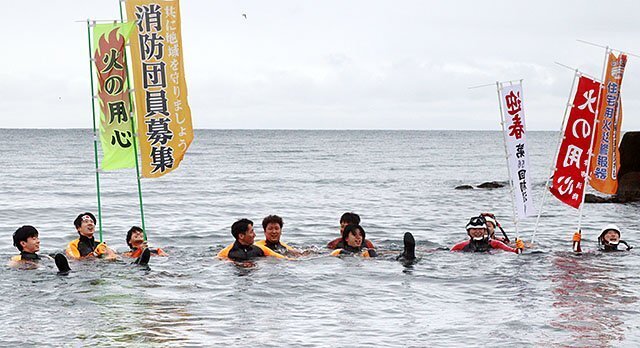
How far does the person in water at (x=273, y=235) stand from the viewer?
17.9 m

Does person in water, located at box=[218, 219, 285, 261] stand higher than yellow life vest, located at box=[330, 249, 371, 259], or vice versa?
person in water, located at box=[218, 219, 285, 261]

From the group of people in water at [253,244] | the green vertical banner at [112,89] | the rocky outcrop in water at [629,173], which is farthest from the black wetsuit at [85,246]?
the rocky outcrop in water at [629,173]

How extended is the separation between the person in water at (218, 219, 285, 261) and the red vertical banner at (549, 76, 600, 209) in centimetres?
605

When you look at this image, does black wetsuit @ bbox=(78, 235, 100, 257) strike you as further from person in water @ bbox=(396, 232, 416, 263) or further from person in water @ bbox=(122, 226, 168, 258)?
person in water @ bbox=(396, 232, 416, 263)

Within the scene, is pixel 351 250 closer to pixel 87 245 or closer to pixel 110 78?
pixel 87 245

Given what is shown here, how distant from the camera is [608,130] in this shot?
19.1 metres

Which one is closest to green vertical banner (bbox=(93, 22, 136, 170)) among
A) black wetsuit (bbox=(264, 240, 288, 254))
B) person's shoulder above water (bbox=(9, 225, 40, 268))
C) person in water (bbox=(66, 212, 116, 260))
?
person in water (bbox=(66, 212, 116, 260))

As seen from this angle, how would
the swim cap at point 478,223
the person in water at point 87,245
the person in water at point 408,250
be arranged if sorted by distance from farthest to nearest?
the swim cap at point 478,223 → the person in water at point 408,250 → the person in water at point 87,245

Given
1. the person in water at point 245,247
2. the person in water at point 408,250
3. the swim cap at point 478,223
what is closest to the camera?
the person in water at point 245,247

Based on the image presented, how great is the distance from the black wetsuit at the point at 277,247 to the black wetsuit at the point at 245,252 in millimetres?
457

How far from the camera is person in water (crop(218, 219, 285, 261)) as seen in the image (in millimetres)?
17297

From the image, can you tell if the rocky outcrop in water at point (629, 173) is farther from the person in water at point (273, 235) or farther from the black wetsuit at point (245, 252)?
the black wetsuit at point (245, 252)

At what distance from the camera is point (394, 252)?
19.6 meters

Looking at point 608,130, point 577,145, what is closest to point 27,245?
point 577,145
